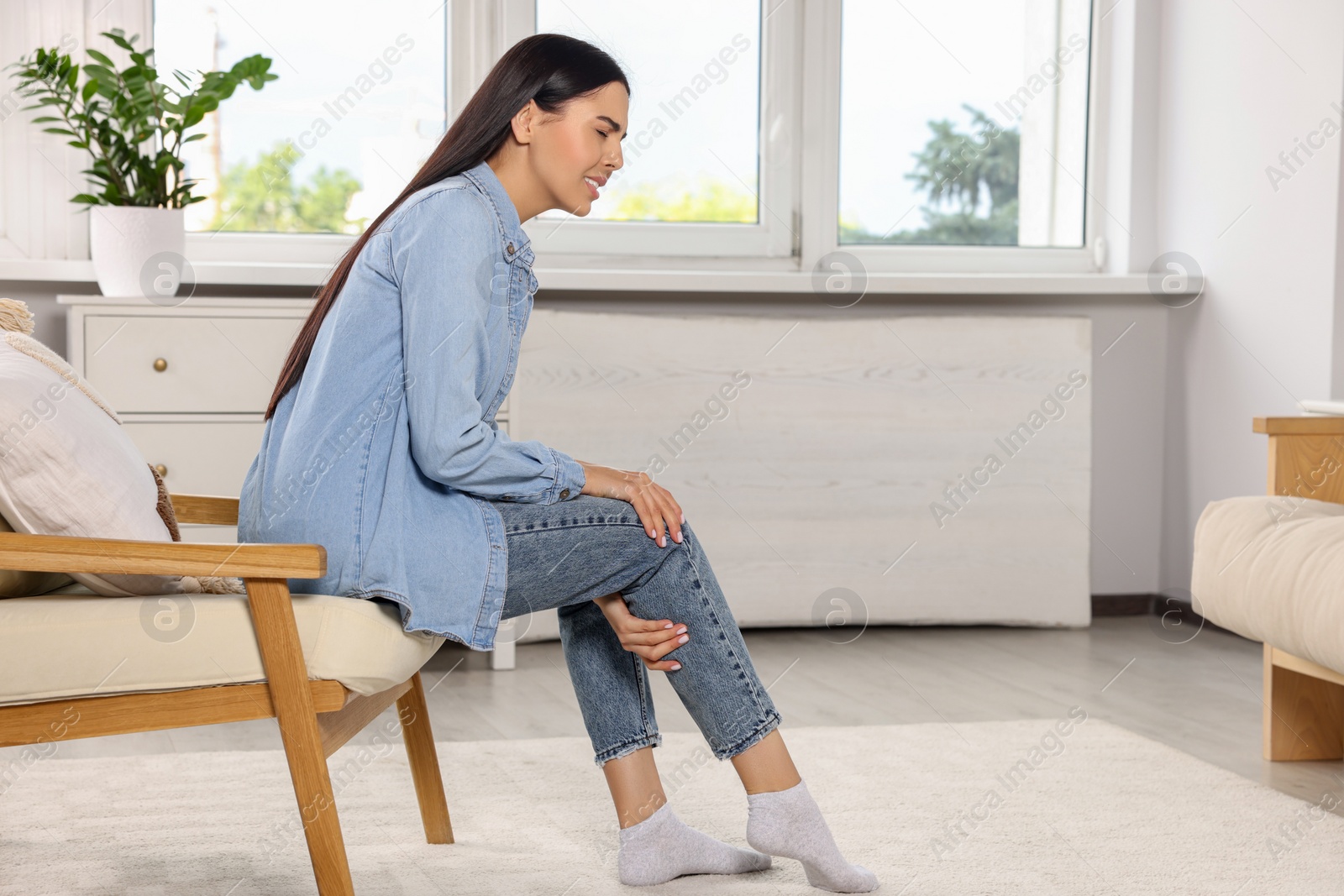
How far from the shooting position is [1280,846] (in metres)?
1.72

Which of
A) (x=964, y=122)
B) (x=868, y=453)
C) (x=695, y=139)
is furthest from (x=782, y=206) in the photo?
(x=868, y=453)

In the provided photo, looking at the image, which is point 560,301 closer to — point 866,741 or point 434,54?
point 434,54

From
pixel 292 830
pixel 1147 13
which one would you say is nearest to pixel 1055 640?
pixel 1147 13

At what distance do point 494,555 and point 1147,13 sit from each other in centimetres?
295

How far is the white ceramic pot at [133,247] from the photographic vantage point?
277cm

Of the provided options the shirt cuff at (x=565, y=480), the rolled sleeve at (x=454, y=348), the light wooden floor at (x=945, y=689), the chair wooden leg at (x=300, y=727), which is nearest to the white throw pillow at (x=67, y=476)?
the chair wooden leg at (x=300, y=727)

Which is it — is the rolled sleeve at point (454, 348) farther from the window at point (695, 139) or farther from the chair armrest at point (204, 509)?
the window at point (695, 139)

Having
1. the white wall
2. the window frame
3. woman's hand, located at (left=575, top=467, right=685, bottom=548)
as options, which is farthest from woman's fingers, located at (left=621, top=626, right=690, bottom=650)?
the white wall

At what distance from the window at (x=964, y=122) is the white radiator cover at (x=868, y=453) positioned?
0.43 meters

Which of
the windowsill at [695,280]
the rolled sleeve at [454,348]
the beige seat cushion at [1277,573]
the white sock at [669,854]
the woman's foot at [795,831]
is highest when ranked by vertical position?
the windowsill at [695,280]

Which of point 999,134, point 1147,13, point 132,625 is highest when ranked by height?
point 1147,13

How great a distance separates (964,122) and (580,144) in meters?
2.36

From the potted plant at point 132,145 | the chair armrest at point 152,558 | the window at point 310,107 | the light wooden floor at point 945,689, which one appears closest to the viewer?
the chair armrest at point 152,558

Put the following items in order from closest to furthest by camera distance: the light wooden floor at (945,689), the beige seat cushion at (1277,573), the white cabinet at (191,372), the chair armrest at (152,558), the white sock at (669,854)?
the chair armrest at (152,558), the white sock at (669,854), the beige seat cushion at (1277,573), the light wooden floor at (945,689), the white cabinet at (191,372)
